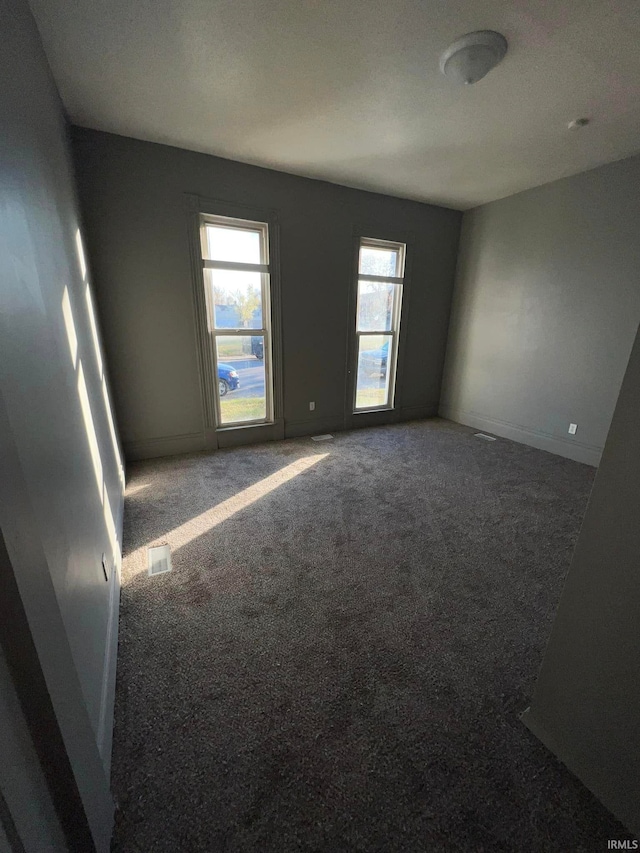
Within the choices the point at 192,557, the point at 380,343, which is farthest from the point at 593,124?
the point at 192,557

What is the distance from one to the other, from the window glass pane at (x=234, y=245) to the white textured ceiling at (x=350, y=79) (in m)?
0.59

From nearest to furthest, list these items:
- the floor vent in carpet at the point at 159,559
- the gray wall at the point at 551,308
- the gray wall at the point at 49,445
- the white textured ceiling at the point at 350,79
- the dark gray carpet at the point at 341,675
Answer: the gray wall at the point at 49,445, the dark gray carpet at the point at 341,675, the white textured ceiling at the point at 350,79, the floor vent in carpet at the point at 159,559, the gray wall at the point at 551,308

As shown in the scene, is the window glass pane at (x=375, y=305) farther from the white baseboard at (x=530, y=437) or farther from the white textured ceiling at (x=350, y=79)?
the white baseboard at (x=530, y=437)

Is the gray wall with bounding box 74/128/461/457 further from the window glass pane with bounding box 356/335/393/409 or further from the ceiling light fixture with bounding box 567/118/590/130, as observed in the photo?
the ceiling light fixture with bounding box 567/118/590/130

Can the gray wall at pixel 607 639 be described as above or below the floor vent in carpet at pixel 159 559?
above

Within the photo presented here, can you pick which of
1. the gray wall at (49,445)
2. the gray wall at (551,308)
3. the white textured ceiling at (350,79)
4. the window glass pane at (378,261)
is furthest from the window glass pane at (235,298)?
the gray wall at (551,308)

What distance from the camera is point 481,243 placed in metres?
4.09

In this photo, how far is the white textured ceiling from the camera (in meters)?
1.55

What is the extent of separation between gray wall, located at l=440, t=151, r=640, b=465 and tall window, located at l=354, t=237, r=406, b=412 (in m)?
0.96

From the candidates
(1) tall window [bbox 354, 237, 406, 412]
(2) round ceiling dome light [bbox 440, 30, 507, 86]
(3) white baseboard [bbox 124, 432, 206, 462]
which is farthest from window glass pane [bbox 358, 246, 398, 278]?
(3) white baseboard [bbox 124, 432, 206, 462]

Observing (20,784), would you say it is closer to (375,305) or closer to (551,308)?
(375,305)

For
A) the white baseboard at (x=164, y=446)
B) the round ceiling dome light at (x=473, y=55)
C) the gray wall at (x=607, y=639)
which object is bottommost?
the white baseboard at (x=164, y=446)

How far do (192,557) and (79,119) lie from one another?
322cm

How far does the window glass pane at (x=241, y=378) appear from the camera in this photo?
347cm
